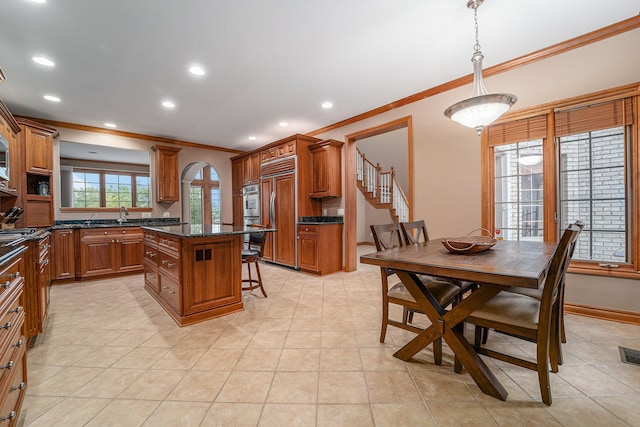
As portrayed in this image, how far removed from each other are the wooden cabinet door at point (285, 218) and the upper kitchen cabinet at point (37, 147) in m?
3.40

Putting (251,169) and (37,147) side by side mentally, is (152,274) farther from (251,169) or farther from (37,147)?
(251,169)

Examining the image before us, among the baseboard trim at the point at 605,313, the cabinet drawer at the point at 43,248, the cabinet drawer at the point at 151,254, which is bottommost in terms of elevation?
the baseboard trim at the point at 605,313

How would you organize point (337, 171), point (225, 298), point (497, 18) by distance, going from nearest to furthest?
1. point (497, 18)
2. point (225, 298)
3. point (337, 171)

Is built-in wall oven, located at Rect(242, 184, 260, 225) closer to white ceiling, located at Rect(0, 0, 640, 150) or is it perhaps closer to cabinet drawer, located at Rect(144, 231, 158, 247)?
white ceiling, located at Rect(0, 0, 640, 150)

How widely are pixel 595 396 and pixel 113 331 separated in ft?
11.5

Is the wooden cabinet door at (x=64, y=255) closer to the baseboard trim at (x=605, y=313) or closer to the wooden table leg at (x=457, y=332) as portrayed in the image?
the wooden table leg at (x=457, y=332)

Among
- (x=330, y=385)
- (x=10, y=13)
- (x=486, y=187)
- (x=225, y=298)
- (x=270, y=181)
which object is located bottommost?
(x=330, y=385)

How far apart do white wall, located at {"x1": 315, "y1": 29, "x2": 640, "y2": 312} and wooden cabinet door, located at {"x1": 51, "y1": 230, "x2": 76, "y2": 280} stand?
4.90 meters

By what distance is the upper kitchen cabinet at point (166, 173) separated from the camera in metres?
5.19

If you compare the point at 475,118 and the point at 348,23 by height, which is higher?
the point at 348,23

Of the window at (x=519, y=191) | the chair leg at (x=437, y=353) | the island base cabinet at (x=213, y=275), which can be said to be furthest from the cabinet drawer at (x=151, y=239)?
the window at (x=519, y=191)

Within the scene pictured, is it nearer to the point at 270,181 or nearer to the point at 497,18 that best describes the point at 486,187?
the point at 497,18

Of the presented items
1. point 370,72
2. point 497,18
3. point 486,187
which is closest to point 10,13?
point 370,72

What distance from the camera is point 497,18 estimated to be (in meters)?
2.20
